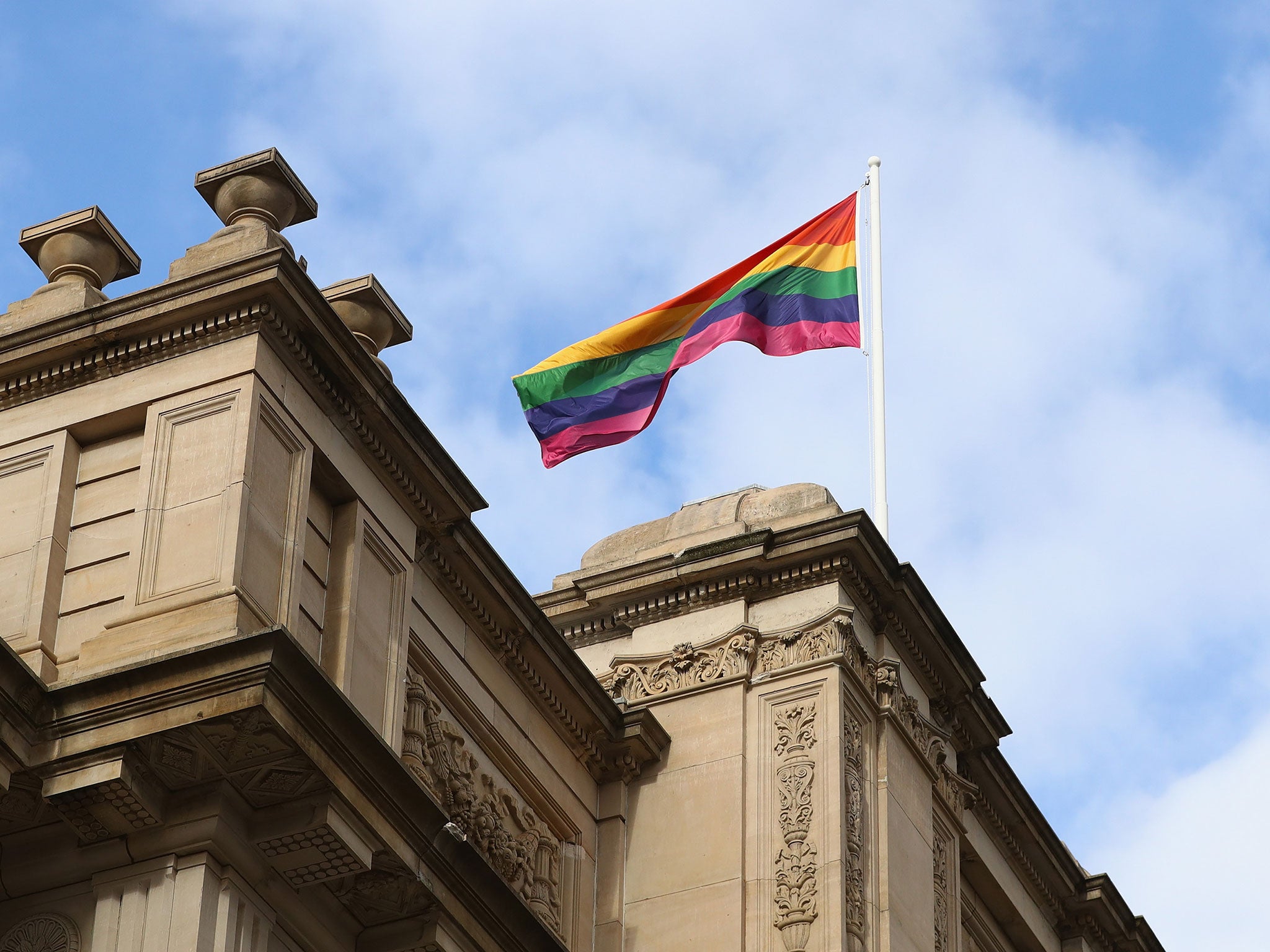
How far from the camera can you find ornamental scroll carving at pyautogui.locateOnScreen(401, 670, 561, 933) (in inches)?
827

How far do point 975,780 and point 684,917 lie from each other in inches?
212

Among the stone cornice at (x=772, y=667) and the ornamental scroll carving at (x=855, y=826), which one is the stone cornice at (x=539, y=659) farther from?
the ornamental scroll carving at (x=855, y=826)

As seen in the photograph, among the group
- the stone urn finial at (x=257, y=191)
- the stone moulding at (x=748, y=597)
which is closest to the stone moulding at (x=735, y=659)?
the stone moulding at (x=748, y=597)

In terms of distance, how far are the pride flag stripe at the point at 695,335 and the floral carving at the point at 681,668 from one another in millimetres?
2554

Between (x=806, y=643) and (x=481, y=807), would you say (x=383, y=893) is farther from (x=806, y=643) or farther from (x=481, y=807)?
(x=806, y=643)

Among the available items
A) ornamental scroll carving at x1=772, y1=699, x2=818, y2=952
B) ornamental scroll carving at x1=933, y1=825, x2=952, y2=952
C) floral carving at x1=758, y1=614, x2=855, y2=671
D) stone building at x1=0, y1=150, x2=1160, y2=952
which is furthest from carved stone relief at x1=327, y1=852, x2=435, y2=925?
ornamental scroll carving at x1=933, y1=825, x2=952, y2=952

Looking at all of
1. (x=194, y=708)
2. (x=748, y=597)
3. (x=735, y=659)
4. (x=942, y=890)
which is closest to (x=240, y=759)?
(x=194, y=708)

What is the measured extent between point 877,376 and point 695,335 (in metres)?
2.26

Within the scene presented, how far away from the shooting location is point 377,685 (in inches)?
791

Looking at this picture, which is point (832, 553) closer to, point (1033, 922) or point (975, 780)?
point (975, 780)

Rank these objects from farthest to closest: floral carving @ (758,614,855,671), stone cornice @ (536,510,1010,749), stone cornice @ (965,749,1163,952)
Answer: stone cornice @ (965,749,1163,952) < stone cornice @ (536,510,1010,749) < floral carving @ (758,614,855,671)

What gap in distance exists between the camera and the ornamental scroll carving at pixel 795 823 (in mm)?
Result: 22312

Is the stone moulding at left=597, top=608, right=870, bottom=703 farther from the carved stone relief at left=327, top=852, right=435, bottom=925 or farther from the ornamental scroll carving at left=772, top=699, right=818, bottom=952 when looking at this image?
the carved stone relief at left=327, top=852, right=435, bottom=925

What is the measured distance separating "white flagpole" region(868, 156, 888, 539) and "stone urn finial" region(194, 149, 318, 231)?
312 inches
